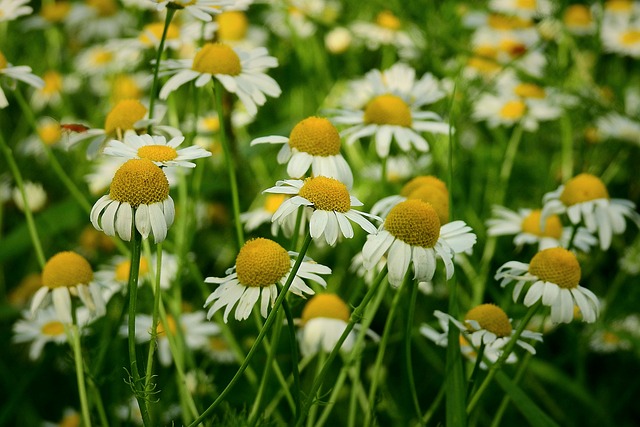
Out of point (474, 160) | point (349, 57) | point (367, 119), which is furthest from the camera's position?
A: point (349, 57)

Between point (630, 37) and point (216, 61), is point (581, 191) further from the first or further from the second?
point (630, 37)

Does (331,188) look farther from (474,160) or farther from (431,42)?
(474,160)

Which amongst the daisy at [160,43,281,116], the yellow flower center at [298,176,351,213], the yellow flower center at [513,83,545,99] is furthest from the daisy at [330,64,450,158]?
the yellow flower center at [513,83,545,99]

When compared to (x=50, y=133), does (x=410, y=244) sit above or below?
above

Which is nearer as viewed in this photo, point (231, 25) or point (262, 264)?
point (262, 264)

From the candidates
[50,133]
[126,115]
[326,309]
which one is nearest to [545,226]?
[326,309]

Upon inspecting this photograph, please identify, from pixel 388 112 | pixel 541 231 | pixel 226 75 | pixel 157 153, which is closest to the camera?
pixel 157 153

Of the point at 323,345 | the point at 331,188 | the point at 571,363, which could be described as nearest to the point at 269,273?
the point at 331,188
